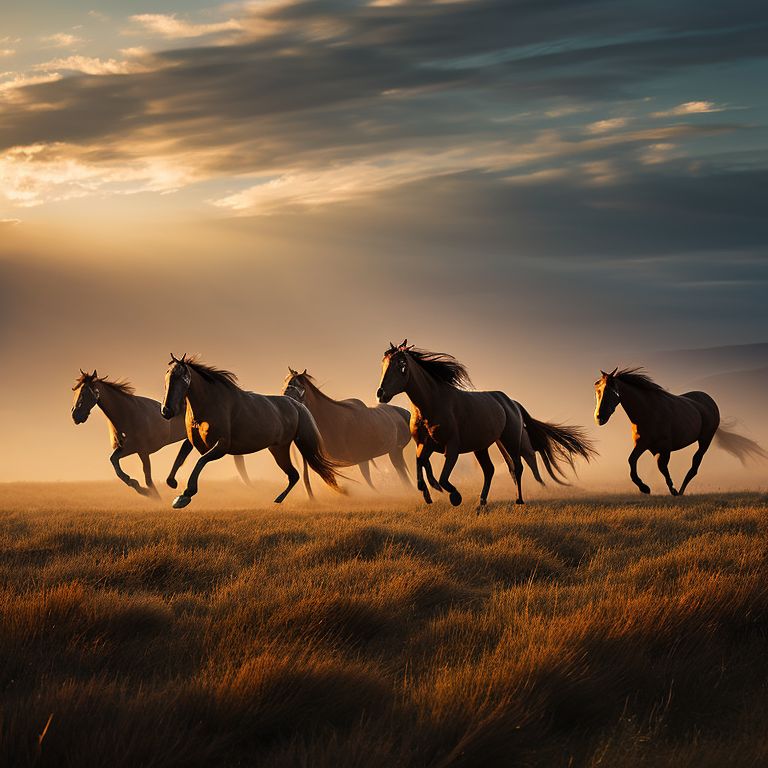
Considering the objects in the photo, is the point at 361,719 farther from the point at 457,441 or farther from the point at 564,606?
the point at 457,441

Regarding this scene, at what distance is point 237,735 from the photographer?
17.2 ft

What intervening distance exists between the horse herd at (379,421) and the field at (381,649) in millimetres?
4679

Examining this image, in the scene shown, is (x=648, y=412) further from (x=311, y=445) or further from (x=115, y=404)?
(x=115, y=404)

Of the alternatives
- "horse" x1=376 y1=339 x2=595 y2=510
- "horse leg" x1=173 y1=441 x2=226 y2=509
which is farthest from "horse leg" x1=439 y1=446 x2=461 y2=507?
"horse leg" x1=173 y1=441 x2=226 y2=509

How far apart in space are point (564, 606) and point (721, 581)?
1.55 m

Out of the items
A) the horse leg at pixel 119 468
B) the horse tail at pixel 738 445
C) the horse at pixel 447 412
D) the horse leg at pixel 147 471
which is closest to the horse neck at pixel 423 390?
the horse at pixel 447 412

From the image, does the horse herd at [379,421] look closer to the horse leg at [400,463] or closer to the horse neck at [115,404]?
the horse neck at [115,404]

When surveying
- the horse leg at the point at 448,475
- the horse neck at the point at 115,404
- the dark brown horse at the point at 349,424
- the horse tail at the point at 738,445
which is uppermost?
the horse neck at the point at 115,404

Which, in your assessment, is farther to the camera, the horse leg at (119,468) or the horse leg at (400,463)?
the horse leg at (400,463)

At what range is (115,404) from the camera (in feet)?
67.6

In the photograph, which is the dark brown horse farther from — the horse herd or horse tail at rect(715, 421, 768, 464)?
horse tail at rect(715, 421, 768, 464)

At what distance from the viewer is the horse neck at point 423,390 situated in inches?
657

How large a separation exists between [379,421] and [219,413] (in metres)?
7.52

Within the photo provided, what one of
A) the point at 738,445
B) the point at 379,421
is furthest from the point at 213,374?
the point at 738,445
